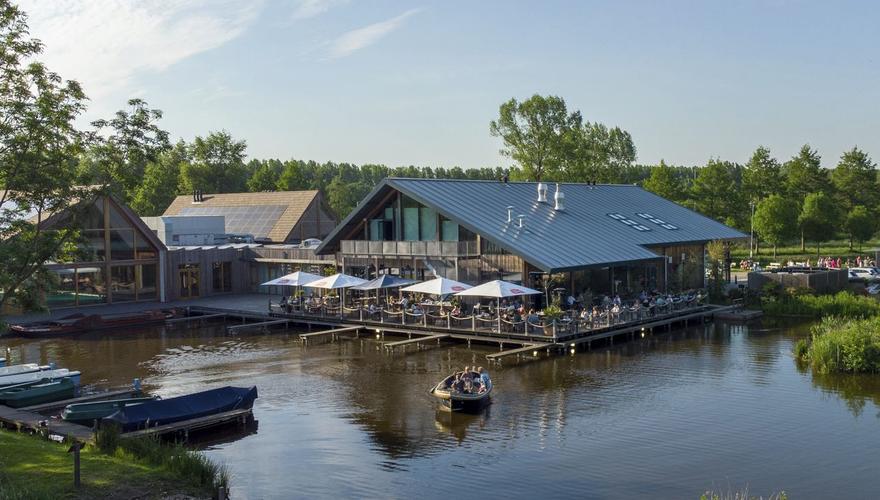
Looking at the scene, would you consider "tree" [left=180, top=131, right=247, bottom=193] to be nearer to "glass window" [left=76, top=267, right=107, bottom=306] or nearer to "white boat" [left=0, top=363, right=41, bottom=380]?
"glass window" [left=76, top=267, right=107, bottom=306]

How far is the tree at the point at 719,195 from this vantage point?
6869cm

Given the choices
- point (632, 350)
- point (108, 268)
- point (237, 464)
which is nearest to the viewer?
point (237, 464)

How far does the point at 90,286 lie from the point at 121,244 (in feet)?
8.45

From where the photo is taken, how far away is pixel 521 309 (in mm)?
32531

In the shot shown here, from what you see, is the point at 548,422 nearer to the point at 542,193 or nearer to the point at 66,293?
the point at 542,193

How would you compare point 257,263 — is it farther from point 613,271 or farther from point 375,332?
point 613,271

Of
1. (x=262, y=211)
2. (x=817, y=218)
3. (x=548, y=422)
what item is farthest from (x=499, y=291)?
(x=817, y=218)

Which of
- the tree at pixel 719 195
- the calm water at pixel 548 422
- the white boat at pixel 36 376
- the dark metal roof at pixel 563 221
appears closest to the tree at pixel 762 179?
the tree at pixel 719 195

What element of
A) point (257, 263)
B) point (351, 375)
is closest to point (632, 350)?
point (351, 375)

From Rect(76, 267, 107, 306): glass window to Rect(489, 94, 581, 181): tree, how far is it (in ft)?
125

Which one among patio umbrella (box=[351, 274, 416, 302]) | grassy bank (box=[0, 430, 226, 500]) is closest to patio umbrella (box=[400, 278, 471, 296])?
patio umbrella (box=[351, 274, 416, 302])

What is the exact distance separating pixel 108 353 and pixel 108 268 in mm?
11973

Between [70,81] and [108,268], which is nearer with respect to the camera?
[70,81]

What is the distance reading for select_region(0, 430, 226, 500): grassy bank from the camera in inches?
582
